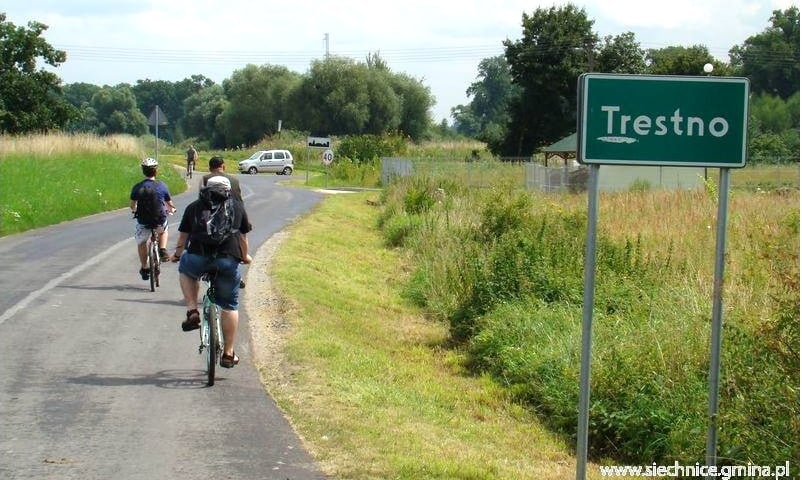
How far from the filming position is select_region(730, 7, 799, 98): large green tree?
69.2m

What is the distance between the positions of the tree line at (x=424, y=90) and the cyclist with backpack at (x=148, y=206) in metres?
27.4

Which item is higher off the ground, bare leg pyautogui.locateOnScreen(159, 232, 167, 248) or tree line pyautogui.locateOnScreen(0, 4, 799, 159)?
tree line pyautogui.locateOnScreen(0, 4, 799, 159)

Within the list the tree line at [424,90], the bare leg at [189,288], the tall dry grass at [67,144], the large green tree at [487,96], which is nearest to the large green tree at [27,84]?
the tree line at [424,90]

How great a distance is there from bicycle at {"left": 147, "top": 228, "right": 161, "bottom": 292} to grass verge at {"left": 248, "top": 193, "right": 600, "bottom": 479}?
150cm

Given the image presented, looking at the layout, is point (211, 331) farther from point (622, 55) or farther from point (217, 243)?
point (622, 55)


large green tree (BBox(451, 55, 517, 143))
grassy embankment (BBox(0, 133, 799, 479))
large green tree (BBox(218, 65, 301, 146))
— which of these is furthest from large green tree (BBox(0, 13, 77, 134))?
large green tree (BBox(451, 55, 517, 143))

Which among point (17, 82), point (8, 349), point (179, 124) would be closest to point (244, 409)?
point (8, 349)

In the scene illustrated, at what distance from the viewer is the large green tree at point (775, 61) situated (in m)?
69.2

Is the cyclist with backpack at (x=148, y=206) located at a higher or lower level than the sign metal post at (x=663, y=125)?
lower

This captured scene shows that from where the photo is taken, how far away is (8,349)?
10.2m

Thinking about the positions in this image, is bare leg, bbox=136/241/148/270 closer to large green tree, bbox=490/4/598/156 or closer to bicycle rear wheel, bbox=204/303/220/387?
bicycle rear wheel, bbox=204/303/220/387

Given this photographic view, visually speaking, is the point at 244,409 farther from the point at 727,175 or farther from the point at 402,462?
the point at 727,175

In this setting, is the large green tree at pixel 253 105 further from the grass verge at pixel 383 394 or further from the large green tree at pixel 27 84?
the grass verge at pixel 383 394

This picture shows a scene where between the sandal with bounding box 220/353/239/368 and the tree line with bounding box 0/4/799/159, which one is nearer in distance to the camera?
the sandal with bounding box 220/353/239/368
